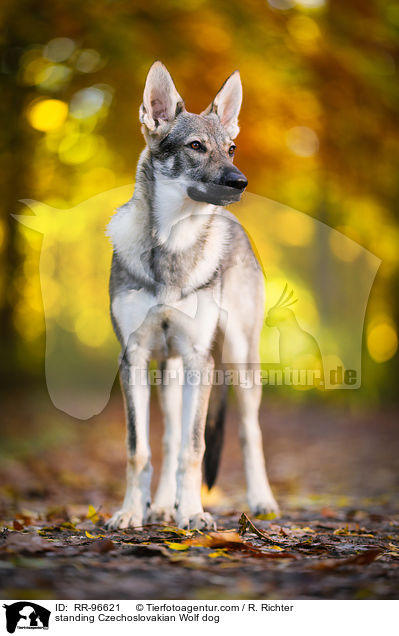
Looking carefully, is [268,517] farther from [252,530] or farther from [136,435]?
[136,435]

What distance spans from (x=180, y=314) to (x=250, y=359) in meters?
1.25

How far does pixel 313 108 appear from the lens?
10391 mm

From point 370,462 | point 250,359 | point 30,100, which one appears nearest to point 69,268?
point 30,100

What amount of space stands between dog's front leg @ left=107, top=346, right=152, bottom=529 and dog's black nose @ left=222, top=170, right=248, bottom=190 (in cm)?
117

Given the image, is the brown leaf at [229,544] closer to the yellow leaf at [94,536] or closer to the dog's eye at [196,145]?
the yellow leaf at [94,536]

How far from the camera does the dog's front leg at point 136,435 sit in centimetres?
391

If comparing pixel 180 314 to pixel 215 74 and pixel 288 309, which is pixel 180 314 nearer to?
pixel 288 309

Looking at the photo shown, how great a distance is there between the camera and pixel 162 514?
4262 millimetres

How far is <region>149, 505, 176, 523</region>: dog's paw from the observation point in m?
4.24

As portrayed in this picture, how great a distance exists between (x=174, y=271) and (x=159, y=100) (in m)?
1.13

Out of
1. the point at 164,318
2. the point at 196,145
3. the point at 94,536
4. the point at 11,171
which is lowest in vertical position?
the point at 94,536

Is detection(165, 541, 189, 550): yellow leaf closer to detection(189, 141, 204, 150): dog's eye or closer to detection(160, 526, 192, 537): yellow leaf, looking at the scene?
detection(160, 526, 192, 537): yellow leaf
